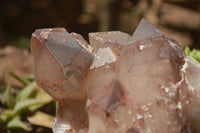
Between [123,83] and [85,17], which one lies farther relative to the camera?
[85,17]

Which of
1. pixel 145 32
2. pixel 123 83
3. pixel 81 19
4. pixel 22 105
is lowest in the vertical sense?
pixel 81 19

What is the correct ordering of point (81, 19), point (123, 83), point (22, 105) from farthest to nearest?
1. point (81, 19)
2. point (22, 105)
3. point (123, 83)

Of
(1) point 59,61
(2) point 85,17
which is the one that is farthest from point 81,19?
(1) point 59,61

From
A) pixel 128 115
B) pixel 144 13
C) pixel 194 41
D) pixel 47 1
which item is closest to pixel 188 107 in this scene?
pixel 128 115

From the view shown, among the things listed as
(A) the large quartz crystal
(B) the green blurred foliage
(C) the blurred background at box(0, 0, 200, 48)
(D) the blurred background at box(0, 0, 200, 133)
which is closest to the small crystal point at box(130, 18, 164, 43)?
(A) the large quartz crystal

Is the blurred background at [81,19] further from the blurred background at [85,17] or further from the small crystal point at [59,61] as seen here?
the small crystal point at [59,61]

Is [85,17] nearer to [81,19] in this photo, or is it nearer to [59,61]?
[81,19]

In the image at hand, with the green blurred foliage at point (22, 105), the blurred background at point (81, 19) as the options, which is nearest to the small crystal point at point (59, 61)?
the green blurred foliage at point (22, 105)

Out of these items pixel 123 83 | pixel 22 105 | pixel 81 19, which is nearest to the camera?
pixel 123 83

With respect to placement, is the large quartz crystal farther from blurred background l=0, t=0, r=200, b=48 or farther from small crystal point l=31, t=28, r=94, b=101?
blurred background l=0, t=0, r=200, b=48
